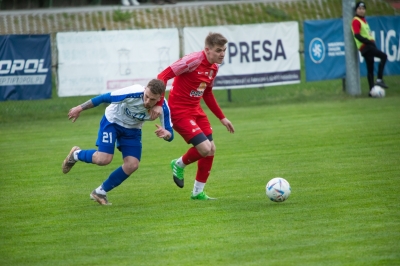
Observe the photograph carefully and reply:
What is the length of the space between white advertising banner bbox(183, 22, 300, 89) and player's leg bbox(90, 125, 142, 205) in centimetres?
1040

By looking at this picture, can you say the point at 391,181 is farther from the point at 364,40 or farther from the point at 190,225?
A: the point at 364,40

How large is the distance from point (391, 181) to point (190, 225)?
3.03 m

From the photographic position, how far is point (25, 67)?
16969 mm

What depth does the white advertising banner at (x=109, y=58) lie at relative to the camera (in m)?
17.4

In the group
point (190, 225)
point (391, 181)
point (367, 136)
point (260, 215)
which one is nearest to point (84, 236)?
point (190, 225)

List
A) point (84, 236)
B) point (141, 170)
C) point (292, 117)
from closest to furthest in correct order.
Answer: point (84, 236)
point (141, 170)
point (292, 117)

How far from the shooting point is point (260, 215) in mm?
7336

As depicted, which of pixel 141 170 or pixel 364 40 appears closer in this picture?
pixel 141 170

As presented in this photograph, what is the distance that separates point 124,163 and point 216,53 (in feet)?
5.39

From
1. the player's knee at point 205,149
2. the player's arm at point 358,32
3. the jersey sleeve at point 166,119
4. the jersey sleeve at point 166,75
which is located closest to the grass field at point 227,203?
the player's knee at point 205,149

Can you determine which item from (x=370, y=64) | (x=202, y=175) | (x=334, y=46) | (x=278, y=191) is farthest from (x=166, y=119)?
(x=334, y=46)

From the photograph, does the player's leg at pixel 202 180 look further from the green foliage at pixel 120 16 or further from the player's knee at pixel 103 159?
the green foliage at pixel 120 16

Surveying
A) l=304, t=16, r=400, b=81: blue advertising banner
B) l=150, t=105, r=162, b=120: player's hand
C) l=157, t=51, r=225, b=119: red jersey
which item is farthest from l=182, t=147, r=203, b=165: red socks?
l=304, t=16, r=400, b=81: blue advertising banner

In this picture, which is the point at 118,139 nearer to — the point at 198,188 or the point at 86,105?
the point at 86,105
